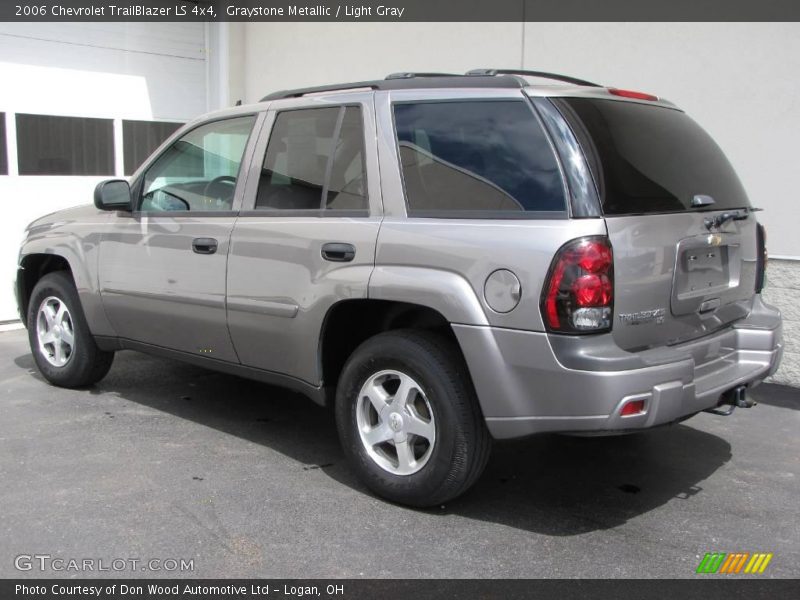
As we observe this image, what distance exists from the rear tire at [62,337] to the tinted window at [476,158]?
297cm

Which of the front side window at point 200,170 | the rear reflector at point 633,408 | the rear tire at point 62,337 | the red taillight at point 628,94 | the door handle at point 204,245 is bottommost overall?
the rear tire at point 62,337

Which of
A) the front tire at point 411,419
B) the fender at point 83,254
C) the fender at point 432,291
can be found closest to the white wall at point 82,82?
the fender at point 83,254

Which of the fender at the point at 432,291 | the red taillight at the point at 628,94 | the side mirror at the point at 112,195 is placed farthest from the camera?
the side mirror at the point at 112,195

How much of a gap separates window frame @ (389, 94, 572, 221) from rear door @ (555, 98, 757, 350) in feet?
0.43

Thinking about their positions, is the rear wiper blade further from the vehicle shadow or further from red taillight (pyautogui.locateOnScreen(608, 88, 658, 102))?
the vehicle shadow

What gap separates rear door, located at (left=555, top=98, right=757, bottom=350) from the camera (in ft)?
11.1

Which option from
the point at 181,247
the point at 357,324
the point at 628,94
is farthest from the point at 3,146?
the point at 628,94

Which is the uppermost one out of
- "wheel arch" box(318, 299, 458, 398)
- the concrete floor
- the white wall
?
the white wall

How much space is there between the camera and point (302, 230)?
4.16 metres

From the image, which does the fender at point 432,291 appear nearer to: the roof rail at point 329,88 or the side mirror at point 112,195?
the roof rail at point 329,88

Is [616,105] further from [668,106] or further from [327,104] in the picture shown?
[327,104]

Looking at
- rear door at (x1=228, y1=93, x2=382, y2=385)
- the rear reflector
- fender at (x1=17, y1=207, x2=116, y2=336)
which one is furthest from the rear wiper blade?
fender at (x1=17, y1=207, x2=116, y2=336)

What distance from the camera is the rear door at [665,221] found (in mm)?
3387
